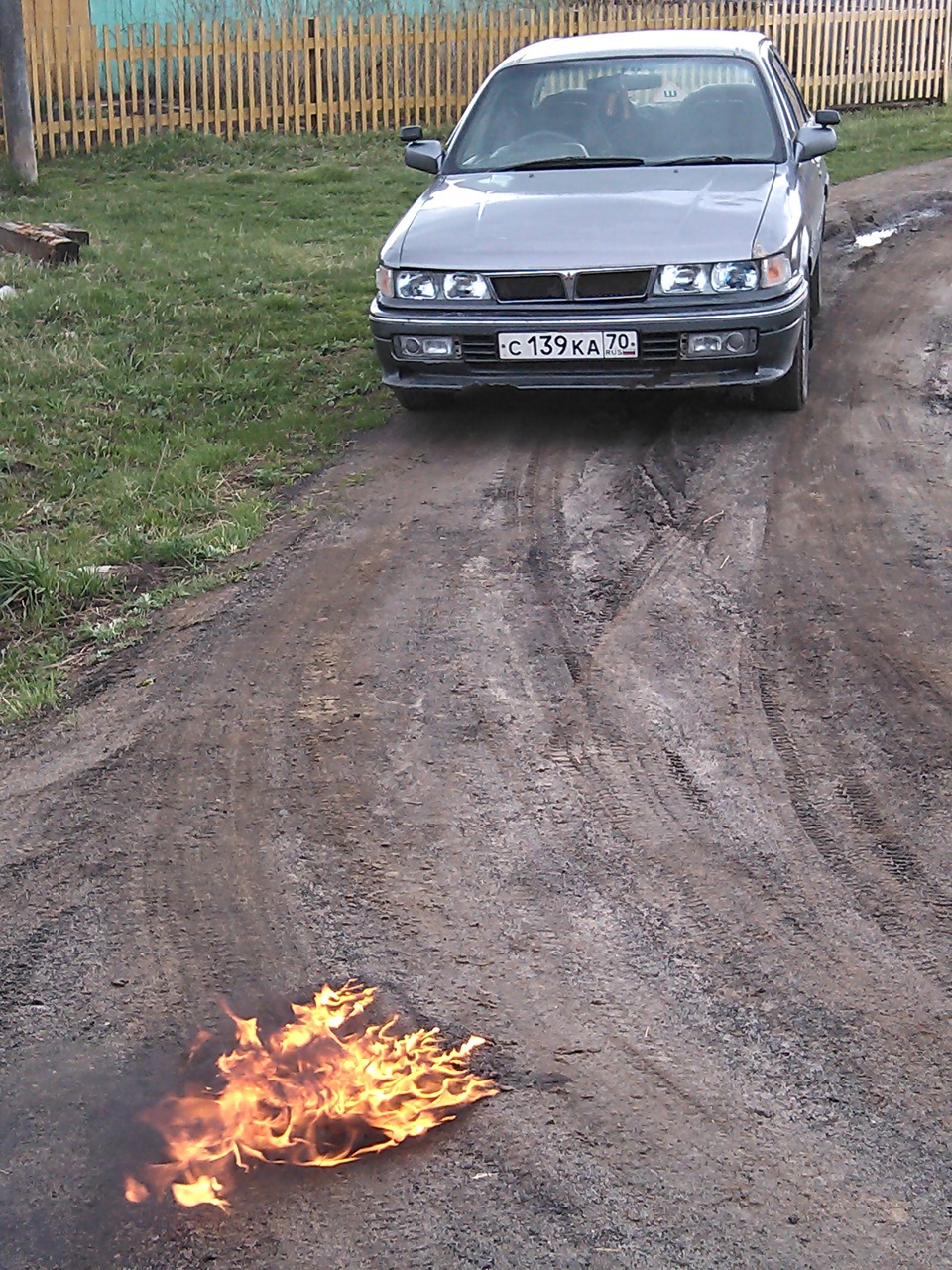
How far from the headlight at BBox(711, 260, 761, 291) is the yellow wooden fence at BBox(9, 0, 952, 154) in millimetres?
11229

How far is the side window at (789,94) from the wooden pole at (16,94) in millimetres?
7863

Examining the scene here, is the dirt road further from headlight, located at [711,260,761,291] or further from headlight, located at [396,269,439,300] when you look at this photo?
headlight, located at [396,269,439,300]

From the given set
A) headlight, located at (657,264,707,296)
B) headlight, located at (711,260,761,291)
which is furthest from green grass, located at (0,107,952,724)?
headlight, located at (711,260,761,291)

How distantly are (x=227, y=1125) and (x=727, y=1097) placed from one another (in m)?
1.04

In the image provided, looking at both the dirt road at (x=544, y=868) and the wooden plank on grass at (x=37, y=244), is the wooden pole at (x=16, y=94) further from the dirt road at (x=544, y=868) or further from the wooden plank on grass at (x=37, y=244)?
the dirt road at (x=544, y=868)

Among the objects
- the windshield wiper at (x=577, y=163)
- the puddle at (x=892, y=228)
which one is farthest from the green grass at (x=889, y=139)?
the windshield wiper at (x=577, y=163)

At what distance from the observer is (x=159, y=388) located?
8.28m

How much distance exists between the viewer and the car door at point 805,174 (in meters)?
8.09

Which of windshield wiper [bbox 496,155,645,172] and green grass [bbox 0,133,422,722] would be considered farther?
windshield wiper [bbox 496,155,645,172]

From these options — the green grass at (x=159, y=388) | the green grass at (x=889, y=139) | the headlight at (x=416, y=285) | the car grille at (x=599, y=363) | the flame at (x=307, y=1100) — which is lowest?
the flame at (x=307, y=1100)

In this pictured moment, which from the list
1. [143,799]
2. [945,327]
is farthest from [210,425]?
[945,327]

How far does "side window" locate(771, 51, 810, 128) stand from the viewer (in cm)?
873

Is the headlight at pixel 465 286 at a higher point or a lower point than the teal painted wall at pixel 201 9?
lower

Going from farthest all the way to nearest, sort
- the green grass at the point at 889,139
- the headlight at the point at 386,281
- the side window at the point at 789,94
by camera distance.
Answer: the green grass at the point at 889,139
the side window at the point at 789,94
the headlight at the point at 386,281
